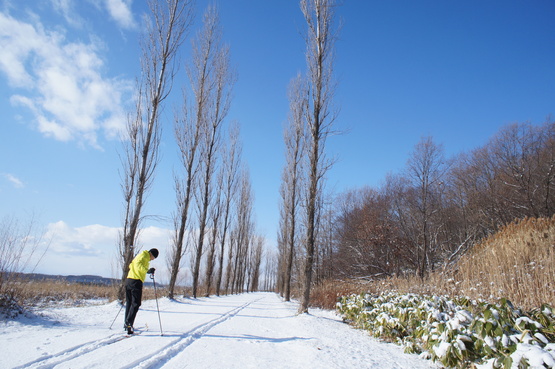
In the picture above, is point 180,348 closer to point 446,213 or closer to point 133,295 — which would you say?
point 133,295

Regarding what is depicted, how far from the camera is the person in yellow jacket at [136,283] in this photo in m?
5.41

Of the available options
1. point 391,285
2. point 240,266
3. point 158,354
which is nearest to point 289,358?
point 158,354

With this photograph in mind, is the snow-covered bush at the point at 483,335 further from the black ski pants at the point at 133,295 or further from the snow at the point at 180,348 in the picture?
the black ski pants at the point at 133,295

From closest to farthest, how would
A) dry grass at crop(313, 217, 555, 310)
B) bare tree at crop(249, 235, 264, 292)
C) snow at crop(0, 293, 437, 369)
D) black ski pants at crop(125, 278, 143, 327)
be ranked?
snow at crop(0, 293, 437, 369) < dry grass at crop(313, 217, 555, 310) < black ski pants at crop(125, 278, 143, 327) < bare tree at crop(249, 235, 264, 292)

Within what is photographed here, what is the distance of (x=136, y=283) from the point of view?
577cm

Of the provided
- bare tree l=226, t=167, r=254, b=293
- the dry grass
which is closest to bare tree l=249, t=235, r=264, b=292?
bare tree l=226, t=167, r=254, b=293

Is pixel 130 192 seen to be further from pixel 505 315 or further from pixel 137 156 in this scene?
pixel 505 315

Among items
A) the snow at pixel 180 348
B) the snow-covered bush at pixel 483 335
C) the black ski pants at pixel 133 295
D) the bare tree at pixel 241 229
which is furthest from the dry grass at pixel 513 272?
the bare tree at pixel 241 229

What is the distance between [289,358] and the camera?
13.2 feet

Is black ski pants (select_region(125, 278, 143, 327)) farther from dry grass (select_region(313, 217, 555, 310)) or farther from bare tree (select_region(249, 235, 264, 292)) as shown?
bare tree (select_region(249, 235, 264, 292))

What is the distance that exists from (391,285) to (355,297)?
104 inches

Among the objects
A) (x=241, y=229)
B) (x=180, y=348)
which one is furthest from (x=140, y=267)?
(x=241, y=229)

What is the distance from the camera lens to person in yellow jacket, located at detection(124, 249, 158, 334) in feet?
17.8

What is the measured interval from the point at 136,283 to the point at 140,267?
1.07ft
